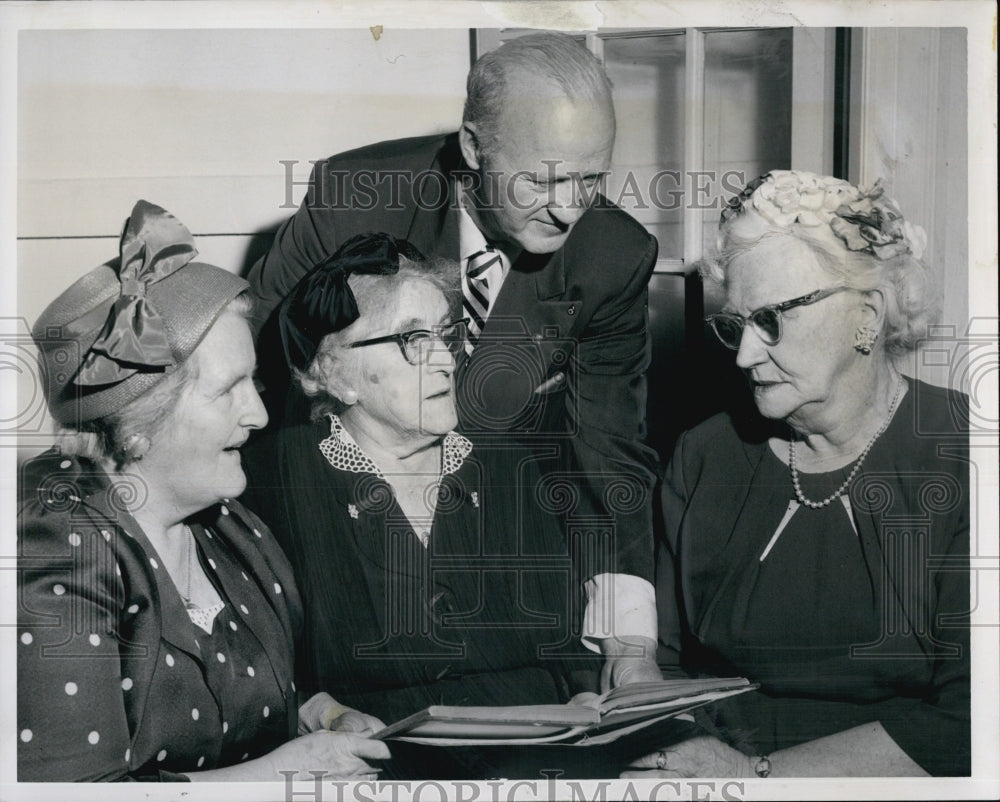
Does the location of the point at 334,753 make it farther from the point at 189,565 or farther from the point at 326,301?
the point at 326,301

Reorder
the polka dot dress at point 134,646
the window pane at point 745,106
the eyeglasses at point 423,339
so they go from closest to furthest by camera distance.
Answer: the polka dot dress at point 134,646
the eyeglasses at point 423,339
the window pane at point 745,106

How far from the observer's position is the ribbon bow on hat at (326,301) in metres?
2.80

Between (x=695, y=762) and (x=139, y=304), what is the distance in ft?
5.41

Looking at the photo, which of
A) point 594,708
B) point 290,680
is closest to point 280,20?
point 290,680

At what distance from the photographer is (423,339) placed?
2.80m

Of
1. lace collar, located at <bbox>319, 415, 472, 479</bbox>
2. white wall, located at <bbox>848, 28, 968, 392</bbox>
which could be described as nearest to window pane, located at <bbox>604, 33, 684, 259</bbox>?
white wall, located at <bbox>848, 28, 968, 392</bbox>

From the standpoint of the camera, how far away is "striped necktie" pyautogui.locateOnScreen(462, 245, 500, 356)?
2.85 metres

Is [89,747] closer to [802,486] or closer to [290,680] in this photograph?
[290,680]

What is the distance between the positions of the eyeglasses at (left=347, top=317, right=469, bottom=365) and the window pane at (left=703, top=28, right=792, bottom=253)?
63 cm

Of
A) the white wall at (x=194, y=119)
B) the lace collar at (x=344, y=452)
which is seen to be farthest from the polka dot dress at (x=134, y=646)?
the white wall at (x=194, y=119)

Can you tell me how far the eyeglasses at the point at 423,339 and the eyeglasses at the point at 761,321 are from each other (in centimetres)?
58

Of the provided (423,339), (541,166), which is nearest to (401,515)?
(423,339)

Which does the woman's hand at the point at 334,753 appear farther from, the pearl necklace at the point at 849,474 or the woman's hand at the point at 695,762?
the pearl necklace at the point at 849,474

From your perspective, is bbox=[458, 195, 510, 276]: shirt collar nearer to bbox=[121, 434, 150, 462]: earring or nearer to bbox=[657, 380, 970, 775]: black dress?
bbox=[657, 380, 970, 775]: black dress
